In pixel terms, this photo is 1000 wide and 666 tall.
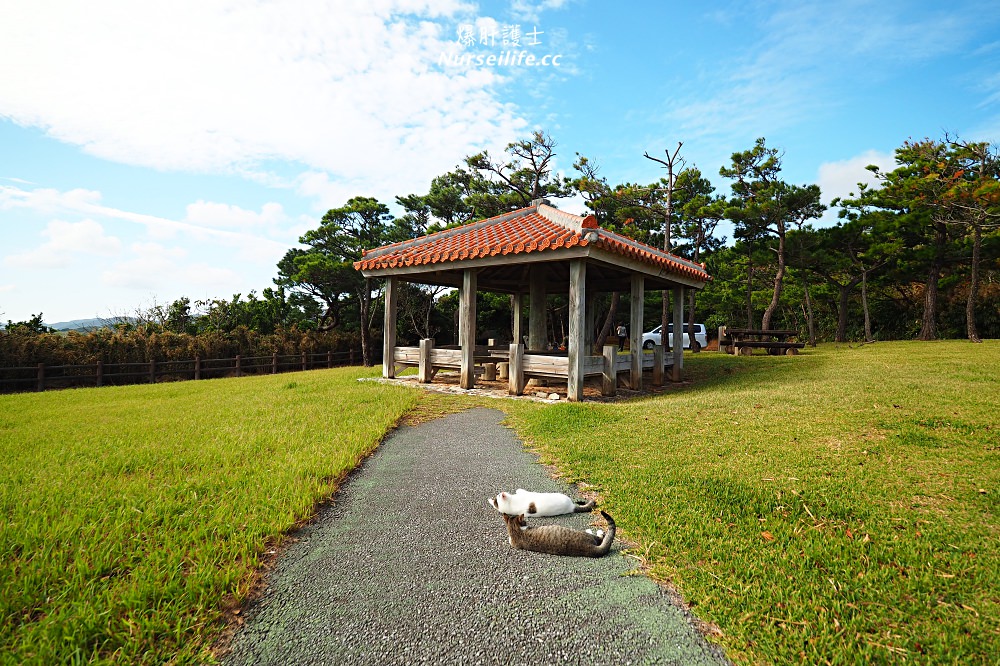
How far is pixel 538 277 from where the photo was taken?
36.3 feet

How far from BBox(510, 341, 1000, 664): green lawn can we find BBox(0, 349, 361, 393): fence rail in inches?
542

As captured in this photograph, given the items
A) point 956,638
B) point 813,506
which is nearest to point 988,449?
point 813,506

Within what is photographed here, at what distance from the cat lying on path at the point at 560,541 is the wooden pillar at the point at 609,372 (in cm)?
606

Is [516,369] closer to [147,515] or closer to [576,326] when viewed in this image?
[576,326]

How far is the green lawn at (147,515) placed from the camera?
2.01 metres

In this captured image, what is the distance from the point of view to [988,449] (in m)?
4.38

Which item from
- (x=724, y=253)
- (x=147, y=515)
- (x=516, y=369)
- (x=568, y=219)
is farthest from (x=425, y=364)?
(x=724, y=253)

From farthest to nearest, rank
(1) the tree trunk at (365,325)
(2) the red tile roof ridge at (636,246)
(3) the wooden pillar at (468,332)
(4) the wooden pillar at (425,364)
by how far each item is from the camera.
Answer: (1) the tree trunk at (365,325)
(4) the wooden pillar at (425,364)
(3) the wooden pillar at (468,332)
(2) the red tile roof ridge at (636,246)

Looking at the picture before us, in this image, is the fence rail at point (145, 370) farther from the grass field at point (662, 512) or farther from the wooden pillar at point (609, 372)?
the wooden pillar at point (609, 372)

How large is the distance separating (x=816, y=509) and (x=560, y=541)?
190 cm

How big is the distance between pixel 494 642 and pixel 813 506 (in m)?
2.58

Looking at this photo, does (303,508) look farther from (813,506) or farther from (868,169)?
(868,169)

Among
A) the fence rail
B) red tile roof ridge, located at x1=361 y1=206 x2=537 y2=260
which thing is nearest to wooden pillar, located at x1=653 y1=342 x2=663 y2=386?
red tile roof ridge, located at x1=361 y1=206 x2=537 y2=260

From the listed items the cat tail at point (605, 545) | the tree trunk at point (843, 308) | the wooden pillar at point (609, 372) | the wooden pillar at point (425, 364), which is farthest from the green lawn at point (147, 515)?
the tree trunk at point (843, 308)
